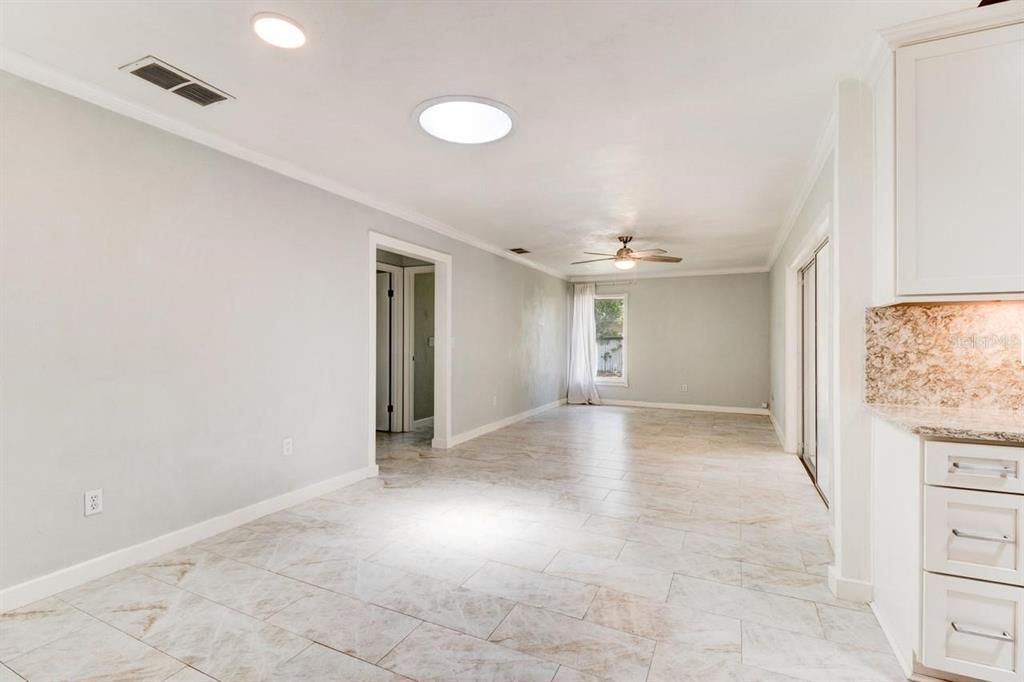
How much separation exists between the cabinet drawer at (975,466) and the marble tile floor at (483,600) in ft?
2.49

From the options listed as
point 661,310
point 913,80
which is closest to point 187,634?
point 913,80

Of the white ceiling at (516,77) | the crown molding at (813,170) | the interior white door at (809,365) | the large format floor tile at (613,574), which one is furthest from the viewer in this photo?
the interior white door at (809,365)

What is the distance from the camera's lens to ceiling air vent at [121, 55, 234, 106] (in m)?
2.15

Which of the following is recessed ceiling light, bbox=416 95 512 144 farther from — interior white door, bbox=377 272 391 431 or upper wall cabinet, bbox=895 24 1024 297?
interior white door, bbox=377 272 391 431

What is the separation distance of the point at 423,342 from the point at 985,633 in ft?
19.9

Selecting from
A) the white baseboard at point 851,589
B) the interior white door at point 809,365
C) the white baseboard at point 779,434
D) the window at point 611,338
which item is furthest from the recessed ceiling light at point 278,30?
the window at point 611,338

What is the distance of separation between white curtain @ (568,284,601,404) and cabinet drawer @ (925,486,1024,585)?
7209 mm

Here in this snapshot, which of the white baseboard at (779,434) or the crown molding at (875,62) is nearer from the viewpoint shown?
the crown molding at (875,62)

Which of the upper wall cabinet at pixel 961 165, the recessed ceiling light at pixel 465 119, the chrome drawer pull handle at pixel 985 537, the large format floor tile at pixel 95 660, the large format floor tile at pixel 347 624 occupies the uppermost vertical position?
the recessed ceiling light at pixel 465 119

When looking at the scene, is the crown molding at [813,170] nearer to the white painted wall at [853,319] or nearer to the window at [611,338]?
the white painted wall at [853,319]

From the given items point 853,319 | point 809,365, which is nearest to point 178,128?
point 853,319

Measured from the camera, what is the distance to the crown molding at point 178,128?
2145 mm

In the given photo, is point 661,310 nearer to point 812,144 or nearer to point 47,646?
point 812,144

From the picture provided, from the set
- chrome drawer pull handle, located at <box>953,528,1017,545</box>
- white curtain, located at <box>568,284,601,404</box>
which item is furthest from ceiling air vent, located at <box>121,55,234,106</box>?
white curtain, located at <box>568,284,601,404</box>
